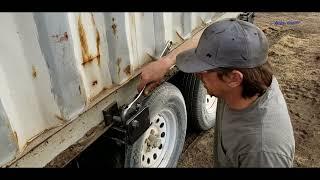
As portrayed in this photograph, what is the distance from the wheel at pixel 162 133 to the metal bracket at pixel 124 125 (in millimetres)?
91

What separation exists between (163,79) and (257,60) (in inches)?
47.9

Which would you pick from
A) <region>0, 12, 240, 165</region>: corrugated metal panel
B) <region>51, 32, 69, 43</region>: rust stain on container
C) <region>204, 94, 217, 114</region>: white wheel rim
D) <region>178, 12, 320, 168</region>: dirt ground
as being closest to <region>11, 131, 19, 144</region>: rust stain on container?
<region>0, 12, 240, 165</region>: corrugated metal panel

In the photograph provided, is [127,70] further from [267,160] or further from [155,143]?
[267,160]

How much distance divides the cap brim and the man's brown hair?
3.6 inches

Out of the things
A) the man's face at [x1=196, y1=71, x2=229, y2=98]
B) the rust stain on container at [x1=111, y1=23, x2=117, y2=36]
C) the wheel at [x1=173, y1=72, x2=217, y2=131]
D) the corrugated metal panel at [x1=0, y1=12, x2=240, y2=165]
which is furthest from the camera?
the wheel at [x1=173, y1=72, x2=217, y2=131]

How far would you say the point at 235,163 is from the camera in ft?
6.99

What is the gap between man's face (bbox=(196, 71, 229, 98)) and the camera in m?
2.13

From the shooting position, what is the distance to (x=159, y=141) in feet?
10.9

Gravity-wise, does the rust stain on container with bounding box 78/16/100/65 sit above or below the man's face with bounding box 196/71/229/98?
above

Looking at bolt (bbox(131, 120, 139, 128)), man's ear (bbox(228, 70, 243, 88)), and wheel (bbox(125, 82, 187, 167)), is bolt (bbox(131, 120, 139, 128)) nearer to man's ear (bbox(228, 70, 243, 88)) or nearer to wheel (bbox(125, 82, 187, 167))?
wheel (bbox(125, 82, 187, 167))

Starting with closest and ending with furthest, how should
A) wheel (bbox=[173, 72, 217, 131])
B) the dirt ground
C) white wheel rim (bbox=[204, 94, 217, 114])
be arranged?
wheel (bbox=[173, 72, 217, 131]) < the dirt ground < white wheel rim (bbox=[204, 94, 217, 114])

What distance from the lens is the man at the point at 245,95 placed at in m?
1.97
